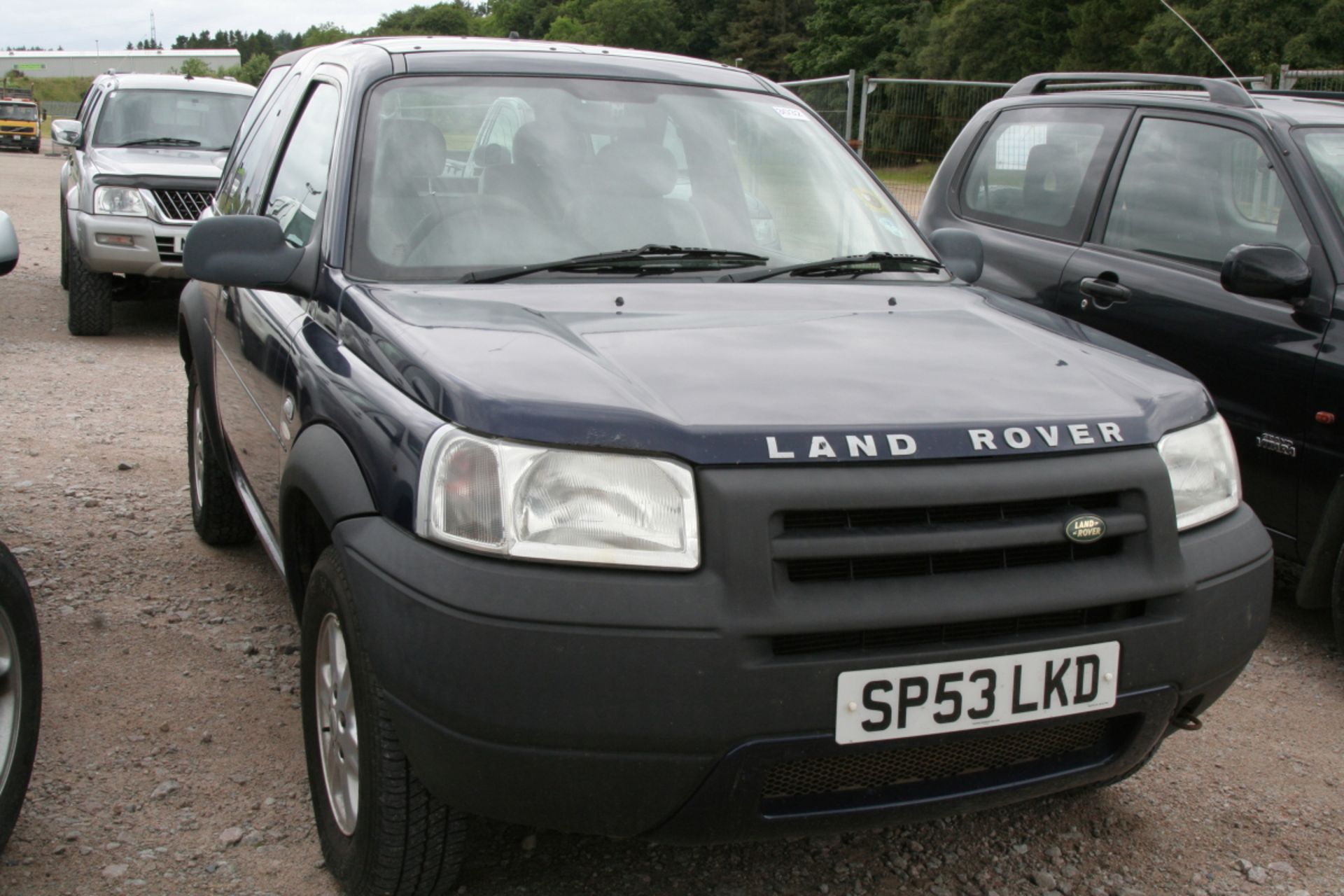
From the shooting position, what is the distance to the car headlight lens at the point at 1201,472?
2488 mm

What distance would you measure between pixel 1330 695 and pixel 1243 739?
1.62ft

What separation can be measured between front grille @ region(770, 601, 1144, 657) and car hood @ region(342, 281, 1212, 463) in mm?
286

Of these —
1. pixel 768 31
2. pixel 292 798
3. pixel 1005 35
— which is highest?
pixel 768 31

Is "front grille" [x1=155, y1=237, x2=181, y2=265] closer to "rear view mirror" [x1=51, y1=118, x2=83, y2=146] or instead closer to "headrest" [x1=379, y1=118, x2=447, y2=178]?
"rear view mirror" [x1=51, y1=118, x2=83, y2=146]

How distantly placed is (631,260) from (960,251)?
3.54 ft

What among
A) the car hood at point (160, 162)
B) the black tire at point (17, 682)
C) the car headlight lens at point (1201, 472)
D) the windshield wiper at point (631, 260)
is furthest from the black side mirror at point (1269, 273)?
the car hood at point (160, 162)

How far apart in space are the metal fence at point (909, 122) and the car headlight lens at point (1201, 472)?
11.3 metres

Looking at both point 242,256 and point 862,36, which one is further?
point 862,36

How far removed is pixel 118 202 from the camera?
9.08 meters

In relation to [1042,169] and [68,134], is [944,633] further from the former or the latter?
[68,134]

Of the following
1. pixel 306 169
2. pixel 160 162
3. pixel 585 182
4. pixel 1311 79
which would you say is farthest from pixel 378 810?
pixel 1311 79

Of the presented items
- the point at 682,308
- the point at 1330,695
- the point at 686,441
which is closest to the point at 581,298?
the point at 682,308

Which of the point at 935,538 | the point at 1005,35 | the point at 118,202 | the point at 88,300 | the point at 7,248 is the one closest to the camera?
the point at 935,538

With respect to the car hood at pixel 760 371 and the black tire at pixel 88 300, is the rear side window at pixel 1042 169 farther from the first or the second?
the black tire at pixel 88 300
